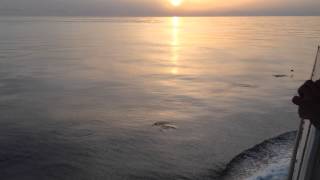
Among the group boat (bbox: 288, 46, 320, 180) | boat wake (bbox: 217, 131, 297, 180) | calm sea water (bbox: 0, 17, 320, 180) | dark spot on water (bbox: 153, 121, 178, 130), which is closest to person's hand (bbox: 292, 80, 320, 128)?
boat (bbox: 288, 46, 320, 180)

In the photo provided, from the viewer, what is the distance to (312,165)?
2.83m

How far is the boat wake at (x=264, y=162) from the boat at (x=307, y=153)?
5.15 meters

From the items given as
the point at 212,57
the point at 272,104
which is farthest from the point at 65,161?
the point at 212,57

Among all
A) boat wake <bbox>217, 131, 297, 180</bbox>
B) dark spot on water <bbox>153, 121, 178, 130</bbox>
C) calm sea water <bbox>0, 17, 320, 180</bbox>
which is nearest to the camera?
boat wake <bbox>217, 131, 297, 180</bbox>

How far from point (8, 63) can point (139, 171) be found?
20231mm

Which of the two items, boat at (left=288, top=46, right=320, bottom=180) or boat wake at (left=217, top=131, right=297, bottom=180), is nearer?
boat at (left=288, top=46, right=320, bottom=180)

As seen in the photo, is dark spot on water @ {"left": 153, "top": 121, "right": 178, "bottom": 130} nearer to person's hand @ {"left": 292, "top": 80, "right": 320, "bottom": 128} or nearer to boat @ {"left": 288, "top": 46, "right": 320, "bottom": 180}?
boat @ {"left": 288, "top": 46, "right": 320, "bottom": 180}

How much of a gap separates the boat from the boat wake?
5.15 meters

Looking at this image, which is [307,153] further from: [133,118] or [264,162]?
[133,118]

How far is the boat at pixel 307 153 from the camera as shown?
9.09ft

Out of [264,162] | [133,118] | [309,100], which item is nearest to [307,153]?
[309,100]

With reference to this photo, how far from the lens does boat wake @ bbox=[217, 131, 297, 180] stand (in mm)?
8266

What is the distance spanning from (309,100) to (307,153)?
2.13ft

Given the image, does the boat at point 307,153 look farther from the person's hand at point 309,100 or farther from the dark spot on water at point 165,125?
the dark spot on water at point 165,125
